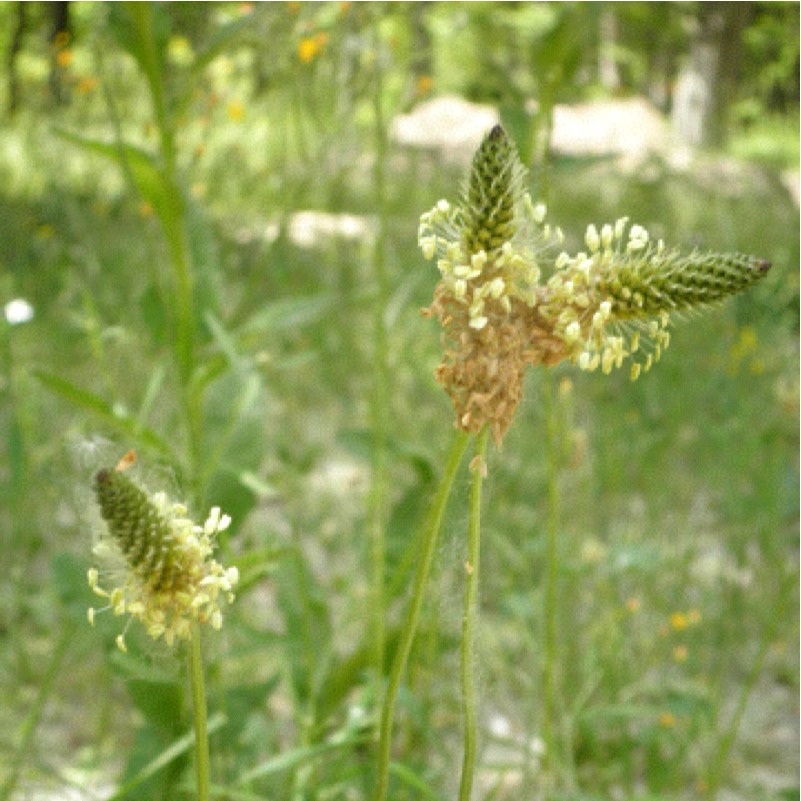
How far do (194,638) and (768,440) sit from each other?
6.65ft

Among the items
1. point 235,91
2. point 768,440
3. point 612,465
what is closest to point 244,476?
point 612,465

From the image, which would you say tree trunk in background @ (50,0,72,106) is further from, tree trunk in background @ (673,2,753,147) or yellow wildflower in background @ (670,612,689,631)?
tree trunk in background @ (673,2,753,147)

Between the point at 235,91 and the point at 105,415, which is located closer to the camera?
the point at 105,415

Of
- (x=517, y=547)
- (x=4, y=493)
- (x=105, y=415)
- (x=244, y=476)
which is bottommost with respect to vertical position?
(x=517, y=547)

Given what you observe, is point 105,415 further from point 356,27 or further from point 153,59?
point 356,27

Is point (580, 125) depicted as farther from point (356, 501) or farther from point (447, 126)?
point (356, 501)

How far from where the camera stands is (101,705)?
1806 mm

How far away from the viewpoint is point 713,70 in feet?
30.3

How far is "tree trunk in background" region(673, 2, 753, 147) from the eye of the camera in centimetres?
893

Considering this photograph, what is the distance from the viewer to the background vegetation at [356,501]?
1.37 metres

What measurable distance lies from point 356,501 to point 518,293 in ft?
6.30

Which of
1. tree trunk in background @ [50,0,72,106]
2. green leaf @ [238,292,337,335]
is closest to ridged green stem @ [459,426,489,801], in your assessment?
green leaf @ [238,292,337,335]

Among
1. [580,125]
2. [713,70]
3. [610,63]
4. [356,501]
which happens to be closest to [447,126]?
[713,70]

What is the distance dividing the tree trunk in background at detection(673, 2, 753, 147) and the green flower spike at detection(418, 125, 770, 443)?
9037 mm
